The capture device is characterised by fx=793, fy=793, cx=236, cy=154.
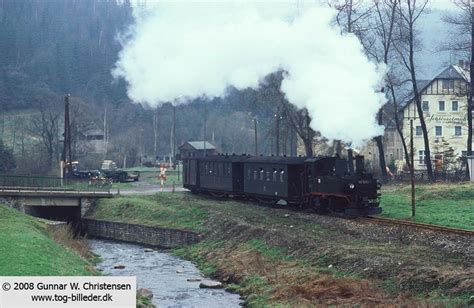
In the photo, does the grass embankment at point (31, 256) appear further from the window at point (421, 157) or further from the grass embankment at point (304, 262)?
the window at point (421, 157)

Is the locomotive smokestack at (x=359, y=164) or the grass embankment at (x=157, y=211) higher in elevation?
the locomotive smokestack at (x=359, y=164)

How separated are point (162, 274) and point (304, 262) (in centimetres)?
742

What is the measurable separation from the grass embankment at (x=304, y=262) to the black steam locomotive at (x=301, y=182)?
1300 mm

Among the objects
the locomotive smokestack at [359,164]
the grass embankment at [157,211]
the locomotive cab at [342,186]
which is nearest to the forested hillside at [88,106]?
the grass embankment at [157,211]

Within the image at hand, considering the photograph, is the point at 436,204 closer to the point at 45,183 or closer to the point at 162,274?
the point at 162,274

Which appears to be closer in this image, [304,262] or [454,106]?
[304,262]

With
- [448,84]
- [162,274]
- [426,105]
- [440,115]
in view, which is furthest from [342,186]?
[440,115]

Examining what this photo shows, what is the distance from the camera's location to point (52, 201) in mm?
56500

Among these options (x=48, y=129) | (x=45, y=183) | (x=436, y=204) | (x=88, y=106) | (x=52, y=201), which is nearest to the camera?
(x=436, y=204)

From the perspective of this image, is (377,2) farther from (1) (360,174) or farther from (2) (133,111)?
(2) (133,111)

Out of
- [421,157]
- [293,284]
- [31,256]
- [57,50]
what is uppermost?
[57,50]

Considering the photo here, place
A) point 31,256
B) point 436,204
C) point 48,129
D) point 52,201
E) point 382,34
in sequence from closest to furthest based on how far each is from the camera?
point 31,256
point 436,204
point 52,201
point 382,34
point 48,129

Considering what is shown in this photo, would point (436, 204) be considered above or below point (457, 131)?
below

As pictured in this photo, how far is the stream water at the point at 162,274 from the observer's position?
2758 cm
